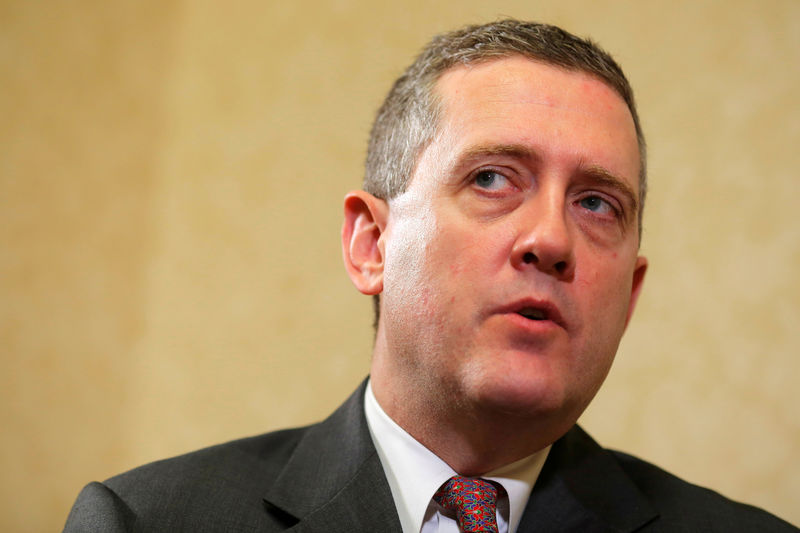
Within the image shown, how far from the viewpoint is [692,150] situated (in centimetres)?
254

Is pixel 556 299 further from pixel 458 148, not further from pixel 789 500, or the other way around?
pixel 789 500

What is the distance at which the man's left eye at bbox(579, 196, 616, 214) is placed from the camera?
1539 millimetres

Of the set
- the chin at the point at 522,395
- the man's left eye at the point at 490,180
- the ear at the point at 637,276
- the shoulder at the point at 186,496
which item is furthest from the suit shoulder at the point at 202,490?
the ear at the point at 637,276

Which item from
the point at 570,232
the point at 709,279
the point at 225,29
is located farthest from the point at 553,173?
the point at 225,29

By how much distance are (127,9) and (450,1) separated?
1046mm

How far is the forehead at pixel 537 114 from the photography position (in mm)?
1482

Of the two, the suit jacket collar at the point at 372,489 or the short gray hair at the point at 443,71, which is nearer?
the suit jacket collar at the point at 372,489

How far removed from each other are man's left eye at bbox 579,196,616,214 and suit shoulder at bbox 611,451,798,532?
633 mm

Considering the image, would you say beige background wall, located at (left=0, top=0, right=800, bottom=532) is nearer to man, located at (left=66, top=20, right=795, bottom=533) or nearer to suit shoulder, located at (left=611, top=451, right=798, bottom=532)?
suit shoulder, located at (left=611, top=451, right=798, bottom=532)

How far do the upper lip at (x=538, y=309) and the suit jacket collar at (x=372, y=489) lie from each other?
0.41 metres

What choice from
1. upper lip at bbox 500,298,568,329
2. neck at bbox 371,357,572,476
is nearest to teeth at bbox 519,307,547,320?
upper lip at bbox 500,298,568,329

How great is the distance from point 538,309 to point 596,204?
0.29 meters

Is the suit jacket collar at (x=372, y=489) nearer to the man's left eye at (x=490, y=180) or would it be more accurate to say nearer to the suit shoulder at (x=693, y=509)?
the suit shoulder at (x=693, y=509)

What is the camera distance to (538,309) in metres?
1.37
